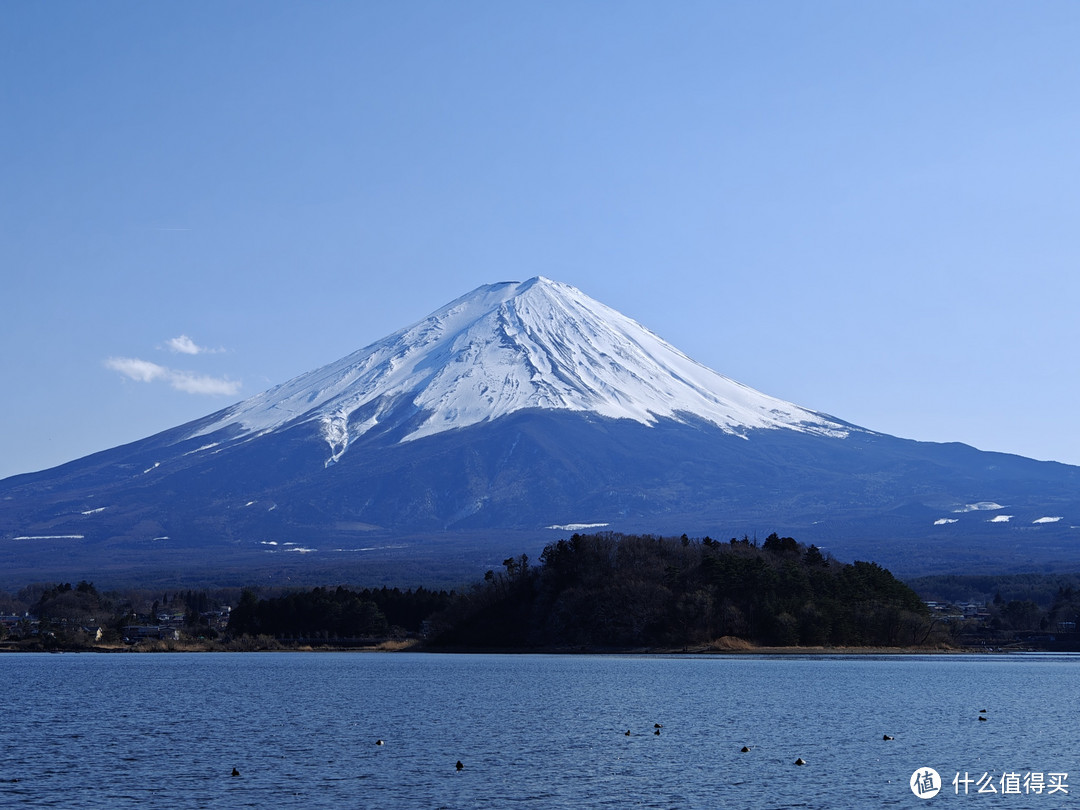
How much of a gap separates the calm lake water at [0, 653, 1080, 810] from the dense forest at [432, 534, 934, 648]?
1947 cm

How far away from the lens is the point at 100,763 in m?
31.6

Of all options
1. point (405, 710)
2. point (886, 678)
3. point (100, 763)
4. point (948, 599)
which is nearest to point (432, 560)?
point (948, 599)

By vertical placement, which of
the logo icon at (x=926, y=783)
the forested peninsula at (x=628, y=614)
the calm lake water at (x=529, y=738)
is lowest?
the logo icon at (x=926, y=783)

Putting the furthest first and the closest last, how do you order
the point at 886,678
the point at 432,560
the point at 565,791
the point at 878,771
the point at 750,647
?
1. the point at 432,560
2. the point at 750,647
3. the point at 886,678
4. the point at 878,771
5. the point at 565,791

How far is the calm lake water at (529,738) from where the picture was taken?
27.6 metres

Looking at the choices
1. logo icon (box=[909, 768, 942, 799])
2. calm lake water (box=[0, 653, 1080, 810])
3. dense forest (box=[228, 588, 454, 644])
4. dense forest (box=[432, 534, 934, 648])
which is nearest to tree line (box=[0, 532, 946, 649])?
dense forest (box=[432, 534, 934, 648])

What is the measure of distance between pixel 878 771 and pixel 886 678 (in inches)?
1316

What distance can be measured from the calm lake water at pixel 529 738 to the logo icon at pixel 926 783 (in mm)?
209

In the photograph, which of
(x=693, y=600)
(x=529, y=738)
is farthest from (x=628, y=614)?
(x=529, y=738)

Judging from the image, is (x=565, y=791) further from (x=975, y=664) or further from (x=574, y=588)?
(x=574, y=588)

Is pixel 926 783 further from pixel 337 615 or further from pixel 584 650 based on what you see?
pixel 337 615

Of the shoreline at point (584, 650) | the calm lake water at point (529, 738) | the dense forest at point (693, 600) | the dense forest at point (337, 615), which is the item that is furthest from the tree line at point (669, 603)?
the calm lake water at point (529, 738)

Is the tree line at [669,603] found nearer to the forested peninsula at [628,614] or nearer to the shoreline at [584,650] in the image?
the forested peninsula at [628,614]

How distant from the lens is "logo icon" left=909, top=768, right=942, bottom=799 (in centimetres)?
2758
